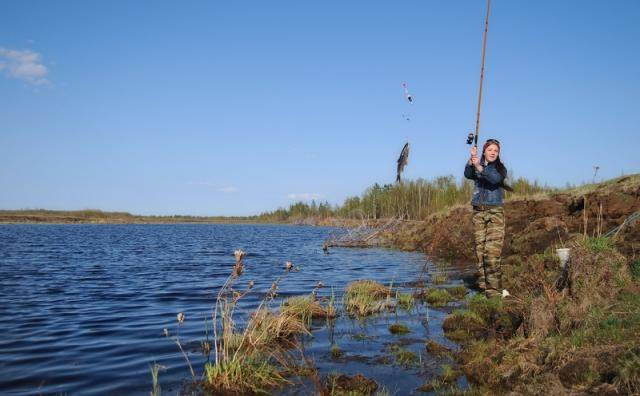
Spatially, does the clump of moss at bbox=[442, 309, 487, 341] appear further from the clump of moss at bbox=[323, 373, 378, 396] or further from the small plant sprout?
the small plant sprout

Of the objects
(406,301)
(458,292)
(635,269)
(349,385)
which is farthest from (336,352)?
(458,292)

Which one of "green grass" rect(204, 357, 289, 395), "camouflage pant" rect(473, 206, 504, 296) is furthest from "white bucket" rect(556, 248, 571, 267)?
"green grass" rect(204, 357, 289, 395)

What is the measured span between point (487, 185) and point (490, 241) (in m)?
1.03

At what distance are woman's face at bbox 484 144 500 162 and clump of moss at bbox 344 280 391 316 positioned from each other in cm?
340

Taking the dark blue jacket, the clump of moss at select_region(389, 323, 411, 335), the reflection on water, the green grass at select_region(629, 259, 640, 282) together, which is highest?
the dark blue jacket

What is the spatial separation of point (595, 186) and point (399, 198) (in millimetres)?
28887

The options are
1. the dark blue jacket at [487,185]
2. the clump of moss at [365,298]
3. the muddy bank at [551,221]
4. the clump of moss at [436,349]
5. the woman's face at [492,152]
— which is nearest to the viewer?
the clump of moss at [436,349]

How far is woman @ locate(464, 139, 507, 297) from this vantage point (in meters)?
9.18

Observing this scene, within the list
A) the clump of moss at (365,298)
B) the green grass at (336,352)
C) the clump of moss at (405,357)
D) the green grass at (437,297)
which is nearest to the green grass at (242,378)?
the green grass at (336,352)

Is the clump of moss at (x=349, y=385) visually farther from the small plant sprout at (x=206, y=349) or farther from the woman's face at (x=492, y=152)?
the woman's face at (x=492, y=152)

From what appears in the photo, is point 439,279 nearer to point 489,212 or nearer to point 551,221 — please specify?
point 551,221

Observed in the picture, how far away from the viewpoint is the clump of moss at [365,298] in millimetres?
9656

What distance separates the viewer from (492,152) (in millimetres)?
9172

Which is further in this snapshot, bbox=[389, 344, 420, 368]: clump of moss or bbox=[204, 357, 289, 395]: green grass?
bbox=[389, 344, 420, 368]: clump of moss
